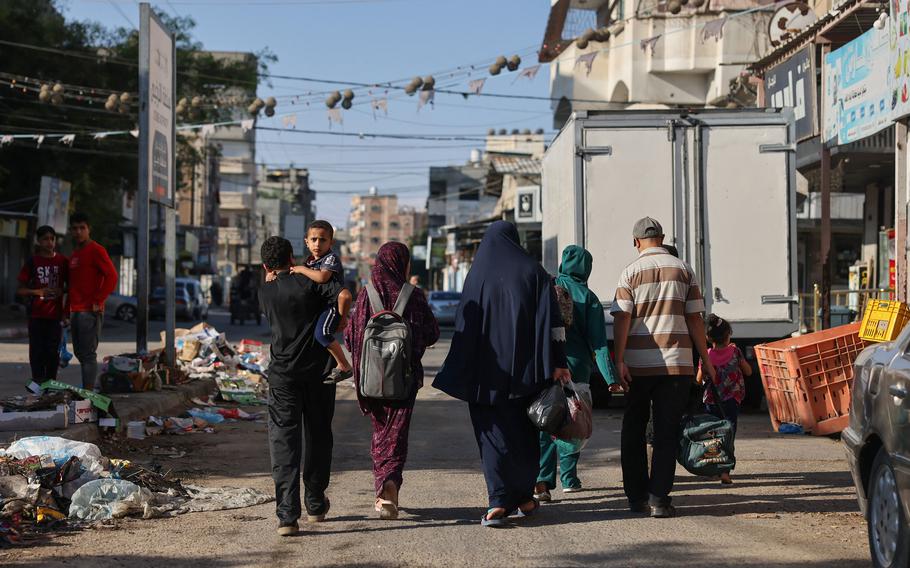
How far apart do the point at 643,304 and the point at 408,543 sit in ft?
7.33

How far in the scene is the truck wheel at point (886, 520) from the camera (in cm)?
478

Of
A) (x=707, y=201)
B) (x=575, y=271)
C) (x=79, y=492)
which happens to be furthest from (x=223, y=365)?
(x=79, y=492)

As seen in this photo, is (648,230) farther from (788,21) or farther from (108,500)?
(788,21)

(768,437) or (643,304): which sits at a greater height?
(643,304)

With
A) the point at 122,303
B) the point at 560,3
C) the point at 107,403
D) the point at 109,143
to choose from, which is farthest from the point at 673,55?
the point at 107,403

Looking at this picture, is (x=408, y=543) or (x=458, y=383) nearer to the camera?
(x=408, y=543)

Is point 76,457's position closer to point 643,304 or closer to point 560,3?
point 643,304

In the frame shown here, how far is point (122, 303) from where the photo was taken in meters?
43.5

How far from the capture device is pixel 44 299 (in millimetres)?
11578

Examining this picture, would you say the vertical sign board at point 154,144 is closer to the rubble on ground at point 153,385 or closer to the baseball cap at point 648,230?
the rubble on ground at point 153,385

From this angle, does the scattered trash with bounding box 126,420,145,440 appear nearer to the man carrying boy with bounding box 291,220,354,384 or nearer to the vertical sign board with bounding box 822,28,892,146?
the man carrying boy with bounding box 291,220,354,384

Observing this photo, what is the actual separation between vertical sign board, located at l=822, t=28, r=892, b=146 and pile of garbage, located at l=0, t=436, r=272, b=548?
8.52 m

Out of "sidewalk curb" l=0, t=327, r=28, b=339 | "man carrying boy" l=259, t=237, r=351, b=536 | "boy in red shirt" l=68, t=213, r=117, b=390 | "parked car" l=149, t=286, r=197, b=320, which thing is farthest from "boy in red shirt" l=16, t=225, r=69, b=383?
"parked car" l=149, t=286, r=197, b=320

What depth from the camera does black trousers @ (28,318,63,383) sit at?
11.7 m
